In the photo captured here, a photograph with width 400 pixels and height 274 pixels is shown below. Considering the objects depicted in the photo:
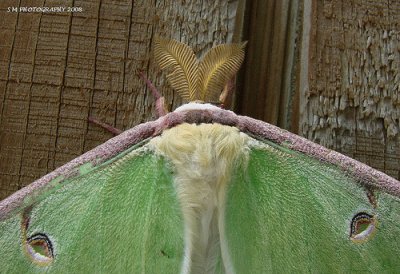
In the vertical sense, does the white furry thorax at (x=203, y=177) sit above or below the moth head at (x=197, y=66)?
below

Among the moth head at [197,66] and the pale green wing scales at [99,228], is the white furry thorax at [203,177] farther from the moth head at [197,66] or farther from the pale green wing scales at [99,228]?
the moth head at [197,66]

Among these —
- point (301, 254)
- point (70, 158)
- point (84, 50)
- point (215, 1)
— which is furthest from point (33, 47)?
point (301, 254)

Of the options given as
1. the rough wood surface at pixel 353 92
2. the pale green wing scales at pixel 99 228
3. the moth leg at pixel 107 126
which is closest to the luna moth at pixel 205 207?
the pale green wing scales at pixel 99 228

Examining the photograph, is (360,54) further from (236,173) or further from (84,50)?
(84,50)

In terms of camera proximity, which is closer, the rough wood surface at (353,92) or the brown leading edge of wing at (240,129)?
the brown leading edge of wing at (240,129)

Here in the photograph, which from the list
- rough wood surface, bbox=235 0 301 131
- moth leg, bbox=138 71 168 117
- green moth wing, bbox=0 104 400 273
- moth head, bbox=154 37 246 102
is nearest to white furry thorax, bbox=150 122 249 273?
green moth wing, bbox=0 104 400 273

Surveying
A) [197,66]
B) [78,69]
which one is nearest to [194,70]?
[197,66]
